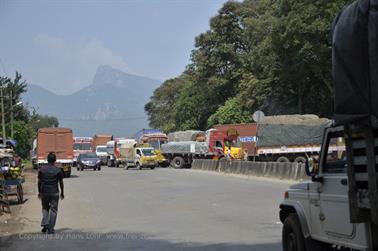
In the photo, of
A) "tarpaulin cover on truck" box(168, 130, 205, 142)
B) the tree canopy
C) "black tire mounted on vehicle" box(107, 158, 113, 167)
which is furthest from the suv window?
"black tire mounted on vehicle" box(107, 158, 113, 167)

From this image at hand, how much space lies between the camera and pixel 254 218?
1438 centimetres

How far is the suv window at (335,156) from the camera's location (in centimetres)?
704

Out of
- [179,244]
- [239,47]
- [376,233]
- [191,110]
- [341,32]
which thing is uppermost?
[239,47]

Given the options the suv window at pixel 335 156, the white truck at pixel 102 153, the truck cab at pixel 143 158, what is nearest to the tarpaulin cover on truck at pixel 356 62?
the suv window at pixel 335 156

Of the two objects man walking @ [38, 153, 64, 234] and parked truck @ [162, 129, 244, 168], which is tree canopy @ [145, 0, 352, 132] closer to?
parked truck @ [162, 129, 244, 168]

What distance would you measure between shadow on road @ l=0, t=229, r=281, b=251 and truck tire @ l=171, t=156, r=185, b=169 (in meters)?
37.2

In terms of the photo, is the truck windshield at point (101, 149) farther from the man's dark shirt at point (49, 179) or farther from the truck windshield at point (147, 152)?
the man's dark shirt at point (49, 179)

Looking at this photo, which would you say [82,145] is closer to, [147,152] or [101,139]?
[101,139]

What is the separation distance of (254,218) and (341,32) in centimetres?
907

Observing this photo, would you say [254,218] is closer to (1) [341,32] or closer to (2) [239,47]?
(1) [341,32]

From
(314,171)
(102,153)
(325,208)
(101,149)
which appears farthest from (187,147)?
(325,208)

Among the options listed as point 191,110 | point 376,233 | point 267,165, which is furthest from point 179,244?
point 191,110

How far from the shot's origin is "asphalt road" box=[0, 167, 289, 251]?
11.2 m

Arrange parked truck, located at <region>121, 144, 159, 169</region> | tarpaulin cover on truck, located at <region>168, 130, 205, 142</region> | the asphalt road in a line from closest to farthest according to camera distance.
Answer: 1. the asphalt road
2. parked truck, located at <region>121, 144, 159, 169</region>
3. tarpaulin cover on truck, located at <region>168, 130, 205, 142</region>
